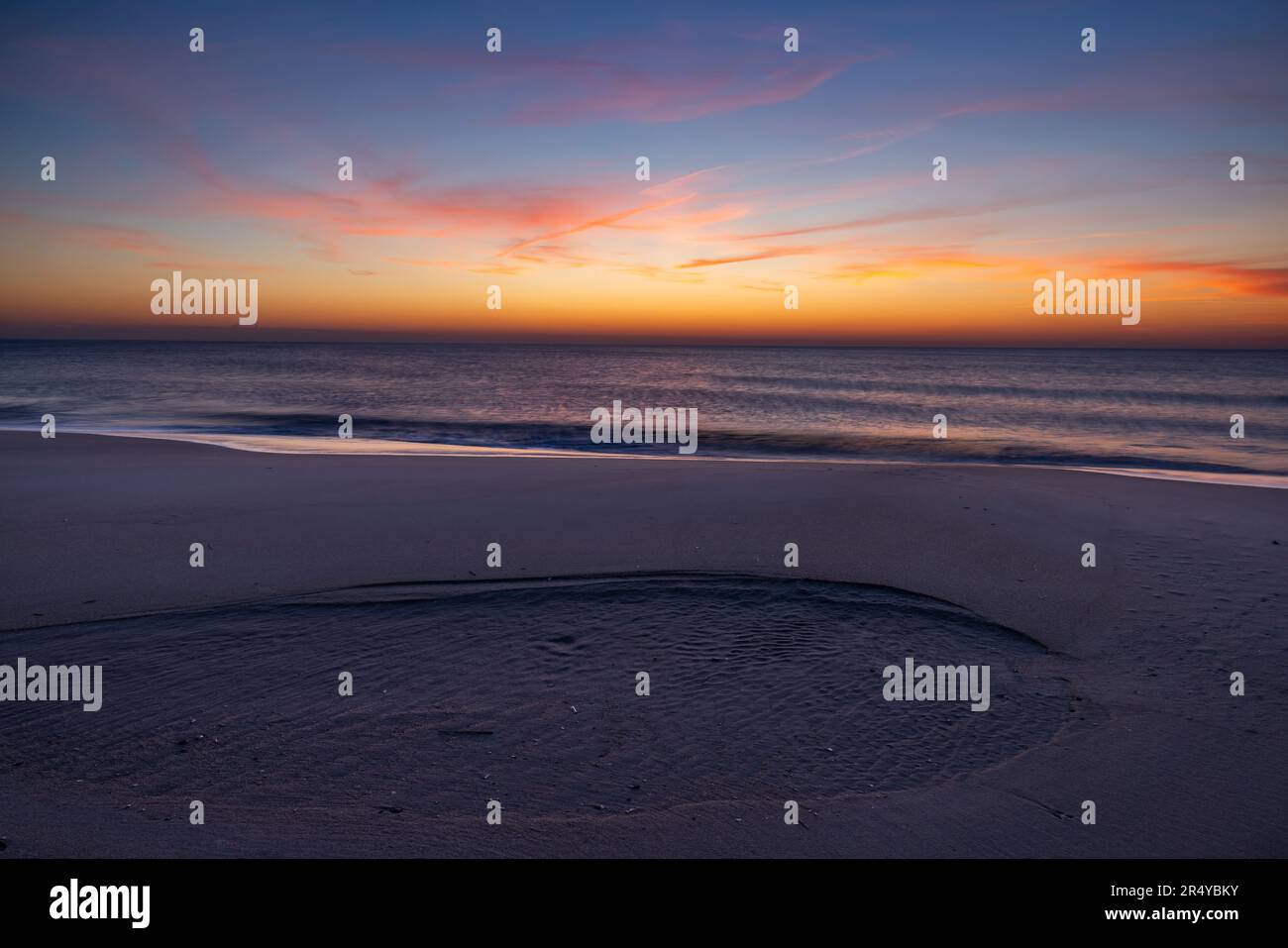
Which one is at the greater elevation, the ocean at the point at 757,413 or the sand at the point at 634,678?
the ocean at the point at 757,413

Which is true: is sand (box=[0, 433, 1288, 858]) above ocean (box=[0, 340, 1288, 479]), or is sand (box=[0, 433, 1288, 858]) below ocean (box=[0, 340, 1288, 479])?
below

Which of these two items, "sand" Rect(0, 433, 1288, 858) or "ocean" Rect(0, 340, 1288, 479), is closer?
"sand" Rect(0, 433, 1288, 858)

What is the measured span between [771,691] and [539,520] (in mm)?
5058

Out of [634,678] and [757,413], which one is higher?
[757,413]

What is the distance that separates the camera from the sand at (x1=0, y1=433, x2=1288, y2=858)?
3.81 metres

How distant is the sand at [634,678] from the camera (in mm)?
3812

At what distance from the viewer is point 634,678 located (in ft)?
18.0

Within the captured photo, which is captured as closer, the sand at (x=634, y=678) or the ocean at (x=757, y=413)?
the sand at (x=634, y=678)

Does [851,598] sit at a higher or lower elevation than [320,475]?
lower

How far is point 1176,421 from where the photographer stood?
31469 millimetres
